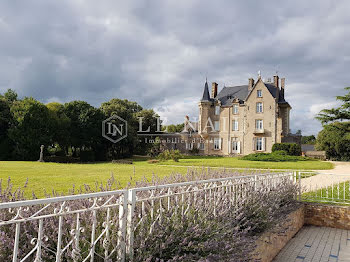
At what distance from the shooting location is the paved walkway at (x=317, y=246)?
4.38 metres

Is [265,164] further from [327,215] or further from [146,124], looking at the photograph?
[146,124]

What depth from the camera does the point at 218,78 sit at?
123ft

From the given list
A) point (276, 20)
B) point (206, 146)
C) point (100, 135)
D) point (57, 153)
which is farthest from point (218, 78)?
point (276, 20)

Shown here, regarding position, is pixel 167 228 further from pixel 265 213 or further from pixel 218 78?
pixel 218 78

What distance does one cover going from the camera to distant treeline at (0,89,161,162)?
87.4 feet

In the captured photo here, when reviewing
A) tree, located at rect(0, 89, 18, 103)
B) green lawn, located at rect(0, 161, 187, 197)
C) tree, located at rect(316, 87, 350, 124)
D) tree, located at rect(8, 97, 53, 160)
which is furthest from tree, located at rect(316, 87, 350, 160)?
tree, located at rect(0, 89, 18, 103)

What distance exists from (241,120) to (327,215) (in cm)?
2836

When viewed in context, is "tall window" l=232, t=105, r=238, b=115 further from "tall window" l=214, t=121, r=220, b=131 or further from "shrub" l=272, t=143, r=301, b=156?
"shrub" l=272, t=143, r=301, b=156

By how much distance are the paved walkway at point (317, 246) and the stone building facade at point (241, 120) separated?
88.6 feet

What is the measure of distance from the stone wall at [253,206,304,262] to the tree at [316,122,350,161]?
23.9 m

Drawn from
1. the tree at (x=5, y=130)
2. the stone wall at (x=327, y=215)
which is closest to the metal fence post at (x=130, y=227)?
the stone wall at (x=327, y=215)

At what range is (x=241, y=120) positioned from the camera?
111ft

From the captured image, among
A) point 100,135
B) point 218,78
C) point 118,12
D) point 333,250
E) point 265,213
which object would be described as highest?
point 218,78

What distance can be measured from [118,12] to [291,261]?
21.1ft
